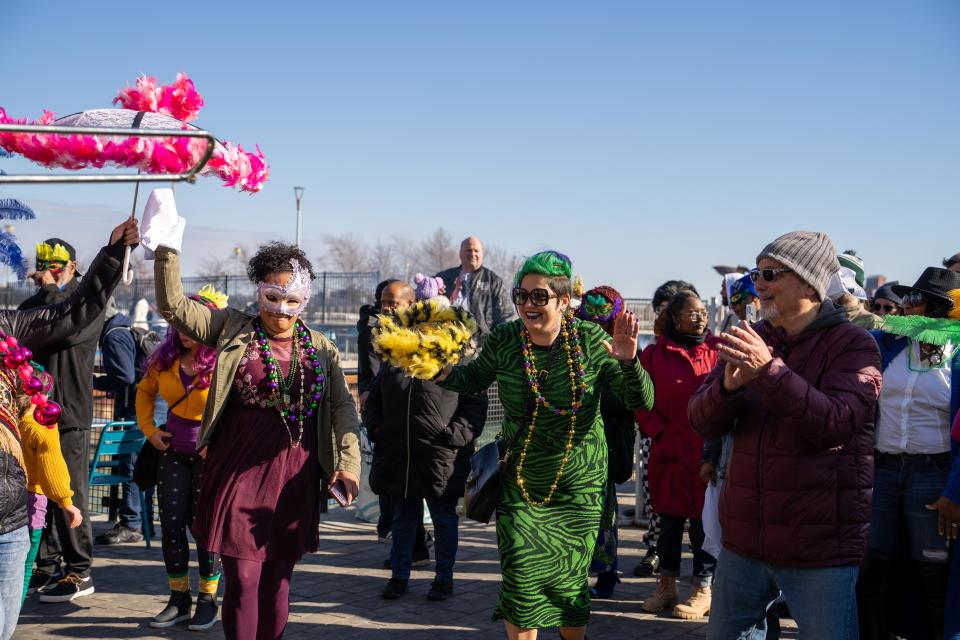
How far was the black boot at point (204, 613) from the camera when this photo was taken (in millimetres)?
5980

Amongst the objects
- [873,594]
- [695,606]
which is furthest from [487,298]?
[873,594]

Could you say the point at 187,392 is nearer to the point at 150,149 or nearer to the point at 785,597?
the point at 150,149

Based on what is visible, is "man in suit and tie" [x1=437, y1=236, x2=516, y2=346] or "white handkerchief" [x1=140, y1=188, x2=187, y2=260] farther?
"man in suit and tie" [x1=437, y1=236, x2=516, y2=346]

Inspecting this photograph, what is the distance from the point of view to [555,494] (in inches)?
189

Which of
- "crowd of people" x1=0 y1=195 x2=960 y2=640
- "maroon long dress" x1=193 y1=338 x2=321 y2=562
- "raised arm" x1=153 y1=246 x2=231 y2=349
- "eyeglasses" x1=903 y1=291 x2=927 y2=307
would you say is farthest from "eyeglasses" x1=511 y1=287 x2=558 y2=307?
"eyeglasses" x1=903 y1=291 x2=927 y2=307

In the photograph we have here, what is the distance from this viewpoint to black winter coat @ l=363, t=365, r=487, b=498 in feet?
22.7

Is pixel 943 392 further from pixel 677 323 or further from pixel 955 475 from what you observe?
pixel 677 323

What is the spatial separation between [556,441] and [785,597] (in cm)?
144

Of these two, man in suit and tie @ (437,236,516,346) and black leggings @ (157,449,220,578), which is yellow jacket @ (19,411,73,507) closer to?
black leggings @ (157,449,220,578)

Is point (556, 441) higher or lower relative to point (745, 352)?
lower

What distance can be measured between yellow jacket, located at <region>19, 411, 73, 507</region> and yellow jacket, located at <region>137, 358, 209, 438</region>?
1628 mm

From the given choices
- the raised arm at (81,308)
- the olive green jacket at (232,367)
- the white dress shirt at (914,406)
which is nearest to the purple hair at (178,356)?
the olive green jacket at (232,367)

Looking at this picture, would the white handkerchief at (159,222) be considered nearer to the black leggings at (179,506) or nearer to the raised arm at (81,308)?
the raised arm at (81,308)

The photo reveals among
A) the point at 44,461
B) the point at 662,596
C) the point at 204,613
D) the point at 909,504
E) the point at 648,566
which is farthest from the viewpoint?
the point at 648,566
